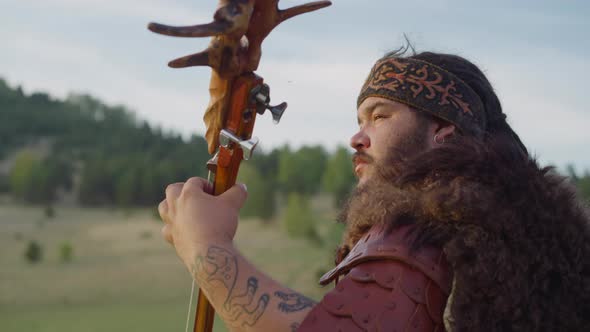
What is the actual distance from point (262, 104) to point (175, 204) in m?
0.38

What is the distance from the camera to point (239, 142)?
6.83 ft

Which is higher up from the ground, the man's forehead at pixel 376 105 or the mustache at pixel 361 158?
the man's forehead at pixel 376 105

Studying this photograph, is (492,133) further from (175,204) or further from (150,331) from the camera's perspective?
(150,331)

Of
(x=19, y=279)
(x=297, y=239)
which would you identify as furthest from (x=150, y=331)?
(x=19, y=279)

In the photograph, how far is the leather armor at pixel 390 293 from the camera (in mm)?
1831

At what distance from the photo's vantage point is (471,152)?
82.0 inches

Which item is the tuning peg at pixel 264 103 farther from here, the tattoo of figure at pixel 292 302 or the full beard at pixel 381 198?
A: the tattoo of figure at pixel 292 302

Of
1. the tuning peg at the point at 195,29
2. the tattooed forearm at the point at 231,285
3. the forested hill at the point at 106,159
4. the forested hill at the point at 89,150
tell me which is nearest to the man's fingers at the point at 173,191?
the tattooed forearm at the point at 231,285

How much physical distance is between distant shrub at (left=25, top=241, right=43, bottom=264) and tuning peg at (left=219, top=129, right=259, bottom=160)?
28126 millimetres

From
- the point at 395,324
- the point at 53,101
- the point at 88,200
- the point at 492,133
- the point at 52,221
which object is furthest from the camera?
the point at 53,101

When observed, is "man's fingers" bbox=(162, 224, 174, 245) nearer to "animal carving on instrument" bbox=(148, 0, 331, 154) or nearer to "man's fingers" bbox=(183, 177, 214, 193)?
"man's fingers" bbox=(183, 177, 214, 193)

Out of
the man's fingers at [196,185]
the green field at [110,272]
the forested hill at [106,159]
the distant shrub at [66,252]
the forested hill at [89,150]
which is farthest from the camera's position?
the forested hill at [89,150]

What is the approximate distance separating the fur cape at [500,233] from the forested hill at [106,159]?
19.2 meters

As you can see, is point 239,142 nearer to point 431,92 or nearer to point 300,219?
point 431,92
